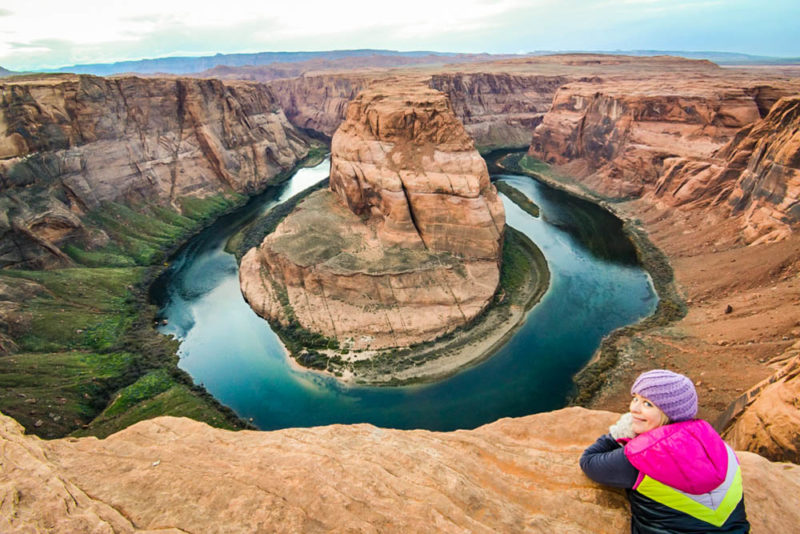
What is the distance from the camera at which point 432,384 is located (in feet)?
89.2

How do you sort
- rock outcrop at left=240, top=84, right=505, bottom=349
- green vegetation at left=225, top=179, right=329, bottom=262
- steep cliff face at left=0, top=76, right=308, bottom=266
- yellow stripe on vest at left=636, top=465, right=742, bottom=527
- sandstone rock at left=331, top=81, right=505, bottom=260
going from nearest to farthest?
1. yellow stripe on vest at left=636, top=465, right=742, bottom=527
2. rock outcrop at left=240, top=84, right=505, bottom=349
3. sandstone rock at left=331, top=81, right=505, bottom=260
4. steep cliff face at left=0, top=76, right=308, bottom=266
5. green vegetation at left=225, top=179, right=329, bottom=262

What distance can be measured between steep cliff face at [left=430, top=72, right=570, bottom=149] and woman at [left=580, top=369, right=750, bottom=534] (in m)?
96.2

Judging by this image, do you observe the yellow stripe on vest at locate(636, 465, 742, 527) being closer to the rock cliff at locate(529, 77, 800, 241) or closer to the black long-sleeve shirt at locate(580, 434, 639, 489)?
the black long-sleeve shirt at locate(580, 434, 639, 489)

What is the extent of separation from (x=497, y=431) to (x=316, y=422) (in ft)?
59.6

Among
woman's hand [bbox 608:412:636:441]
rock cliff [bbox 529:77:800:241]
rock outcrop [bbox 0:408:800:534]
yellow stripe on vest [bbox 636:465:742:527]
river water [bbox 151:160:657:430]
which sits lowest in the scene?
river water [bbox 151:160:657:430]

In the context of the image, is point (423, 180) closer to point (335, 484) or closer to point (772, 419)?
point (772, 419)

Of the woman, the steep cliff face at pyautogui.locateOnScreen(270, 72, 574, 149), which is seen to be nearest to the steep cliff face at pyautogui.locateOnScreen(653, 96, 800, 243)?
the woman

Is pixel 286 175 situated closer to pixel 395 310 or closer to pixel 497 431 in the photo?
pixel 395 310

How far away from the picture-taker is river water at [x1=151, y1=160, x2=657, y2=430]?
25906mm

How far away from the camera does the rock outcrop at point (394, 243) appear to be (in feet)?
106

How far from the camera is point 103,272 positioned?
40594mm

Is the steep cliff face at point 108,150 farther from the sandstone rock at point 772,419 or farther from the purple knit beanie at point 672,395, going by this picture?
the sandstone rock at point 772,419

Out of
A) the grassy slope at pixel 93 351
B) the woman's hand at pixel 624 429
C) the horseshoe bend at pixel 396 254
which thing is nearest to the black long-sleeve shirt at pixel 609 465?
the woman's hand at pixel 624 429

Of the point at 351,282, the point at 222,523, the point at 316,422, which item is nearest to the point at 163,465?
the point at 222,523
